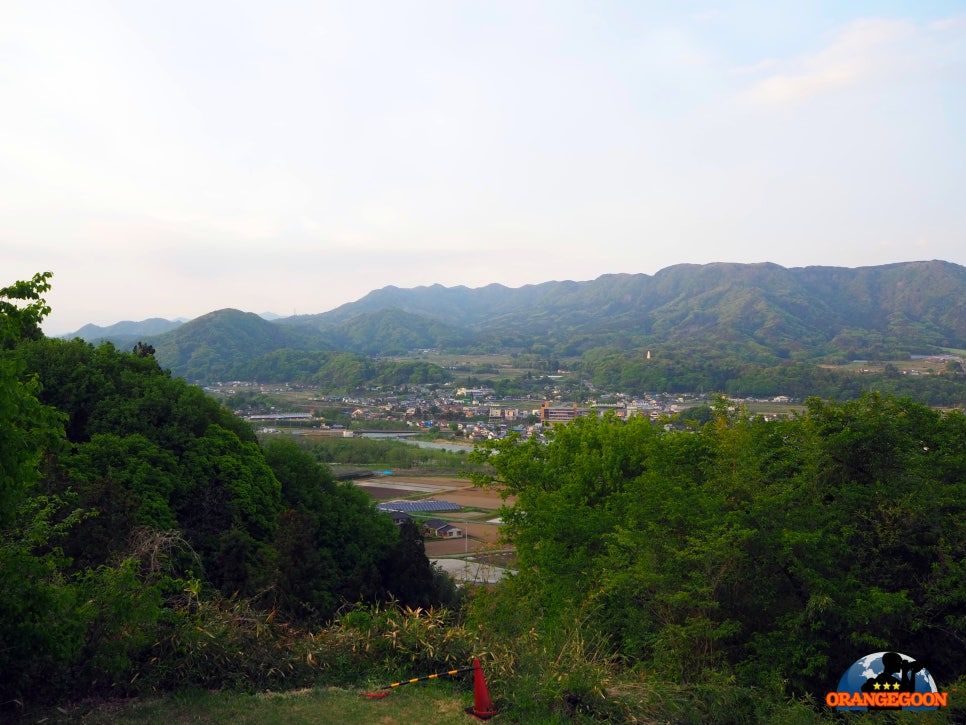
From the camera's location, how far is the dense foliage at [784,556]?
25.4 ft

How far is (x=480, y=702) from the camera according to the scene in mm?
6320

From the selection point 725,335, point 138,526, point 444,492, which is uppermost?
point 725,335

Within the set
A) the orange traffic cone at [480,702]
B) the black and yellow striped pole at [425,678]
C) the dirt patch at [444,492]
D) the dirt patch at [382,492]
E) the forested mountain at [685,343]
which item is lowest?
the dirt patch at [444,492]

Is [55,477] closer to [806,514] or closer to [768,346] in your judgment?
[806,514]

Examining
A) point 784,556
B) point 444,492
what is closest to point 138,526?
point 784,556

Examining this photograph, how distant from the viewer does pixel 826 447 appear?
31.8 feet

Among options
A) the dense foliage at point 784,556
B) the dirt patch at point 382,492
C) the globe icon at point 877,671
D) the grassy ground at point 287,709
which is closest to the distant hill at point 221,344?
the dirt patch at point 382,492

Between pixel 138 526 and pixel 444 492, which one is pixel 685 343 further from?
pixel 138 526

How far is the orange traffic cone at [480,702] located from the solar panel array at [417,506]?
2734 centimetres

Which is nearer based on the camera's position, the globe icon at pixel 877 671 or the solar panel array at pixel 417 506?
the globe icon at pixel 877 671

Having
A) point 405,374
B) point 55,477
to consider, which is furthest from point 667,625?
point 405,374

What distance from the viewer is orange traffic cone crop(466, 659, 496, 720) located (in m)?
6.22

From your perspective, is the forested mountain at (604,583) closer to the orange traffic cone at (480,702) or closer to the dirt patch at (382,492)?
the orange traffic cone at (480,702)

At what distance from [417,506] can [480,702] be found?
29.9 metres
